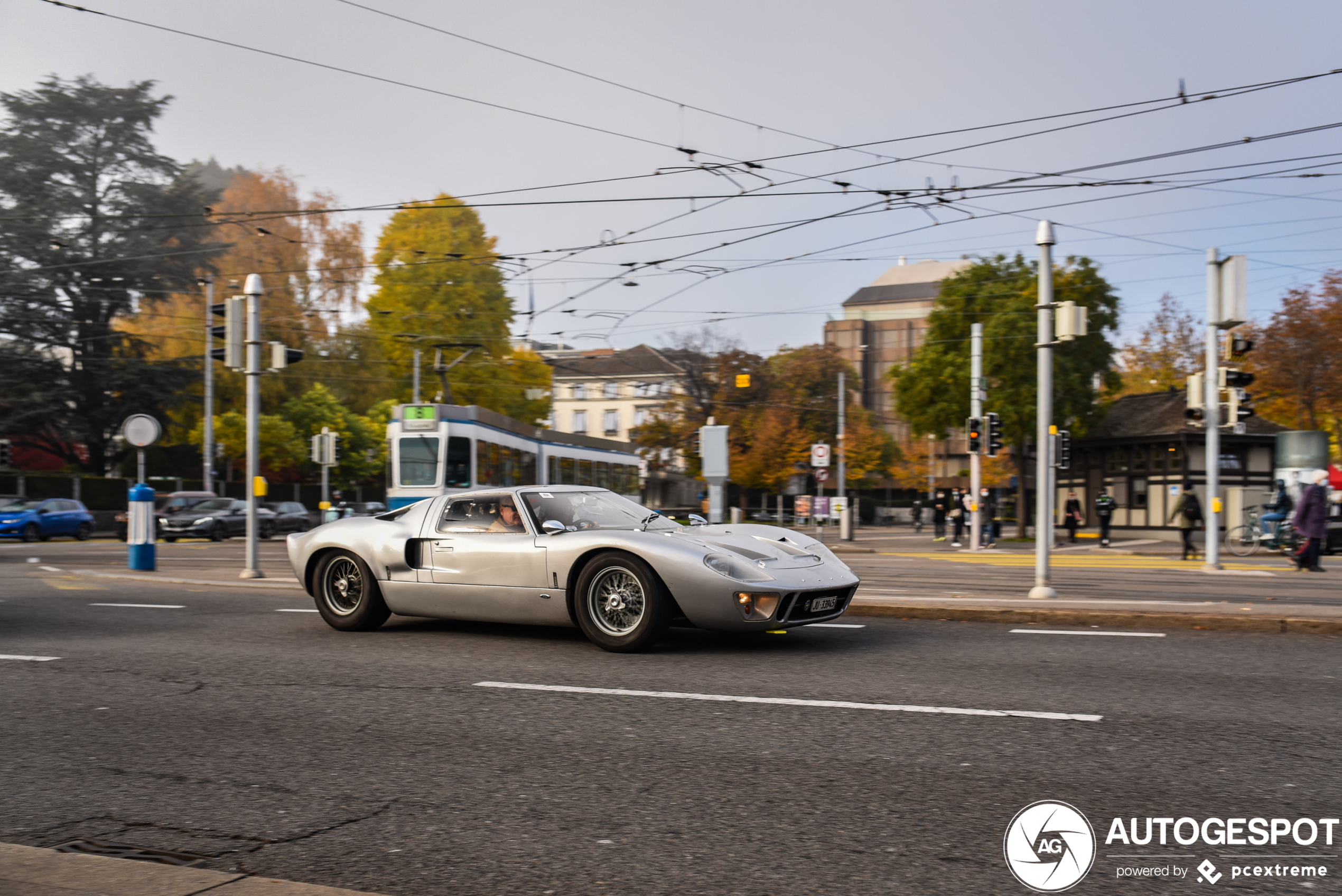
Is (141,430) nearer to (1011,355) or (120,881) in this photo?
(120,881)

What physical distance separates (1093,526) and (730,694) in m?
45.2

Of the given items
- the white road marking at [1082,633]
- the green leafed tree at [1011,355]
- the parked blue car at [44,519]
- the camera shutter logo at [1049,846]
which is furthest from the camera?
the green leafed tree at [1011,355]

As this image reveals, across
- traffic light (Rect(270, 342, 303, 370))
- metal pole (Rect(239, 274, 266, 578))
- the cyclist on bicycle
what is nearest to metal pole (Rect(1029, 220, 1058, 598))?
traffic light (Rect(270, 342, 303, 370))

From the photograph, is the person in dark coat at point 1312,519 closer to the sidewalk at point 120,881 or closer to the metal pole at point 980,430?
the metal pole at point 980,430

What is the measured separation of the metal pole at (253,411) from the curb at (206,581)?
49 centimetres

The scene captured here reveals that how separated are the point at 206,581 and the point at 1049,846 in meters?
13.7

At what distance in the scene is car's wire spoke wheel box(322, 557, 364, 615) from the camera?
31.0ft

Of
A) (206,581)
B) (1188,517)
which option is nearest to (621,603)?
(206,581)

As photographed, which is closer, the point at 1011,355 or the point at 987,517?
the point at 987,517

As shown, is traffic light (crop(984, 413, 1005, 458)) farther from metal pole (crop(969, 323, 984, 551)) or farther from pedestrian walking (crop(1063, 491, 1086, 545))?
pedestrian walking (crop(1063, 491, 1086, 545))

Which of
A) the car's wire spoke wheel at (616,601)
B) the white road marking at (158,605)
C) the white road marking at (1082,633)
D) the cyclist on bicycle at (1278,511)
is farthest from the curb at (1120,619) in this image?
the cyclist on bicycle at (1278,511)

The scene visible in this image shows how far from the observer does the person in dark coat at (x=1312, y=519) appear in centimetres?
1805

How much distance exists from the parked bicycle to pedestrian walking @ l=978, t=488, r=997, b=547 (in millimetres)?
6323

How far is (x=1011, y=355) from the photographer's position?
3600 cm
